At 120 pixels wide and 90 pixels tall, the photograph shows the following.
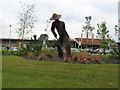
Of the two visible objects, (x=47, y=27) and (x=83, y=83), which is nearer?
(x=83, y=83)

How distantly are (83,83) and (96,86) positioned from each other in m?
0.44

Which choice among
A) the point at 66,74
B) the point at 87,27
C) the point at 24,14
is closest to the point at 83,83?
the point at 66,74

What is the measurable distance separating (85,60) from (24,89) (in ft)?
21.5

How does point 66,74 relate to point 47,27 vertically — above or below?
below

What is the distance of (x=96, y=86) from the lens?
5.86 metres

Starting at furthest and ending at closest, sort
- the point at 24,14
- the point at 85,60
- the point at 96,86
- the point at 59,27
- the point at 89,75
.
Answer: the point at 24,14, the point at 59,27, the point at 85,60, the point at 89,75, the point at 96,86

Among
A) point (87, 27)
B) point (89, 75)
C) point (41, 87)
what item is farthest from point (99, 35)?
point (41, 87)

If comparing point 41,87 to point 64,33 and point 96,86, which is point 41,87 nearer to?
point 96,86

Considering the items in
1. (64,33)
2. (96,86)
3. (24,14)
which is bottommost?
(96,86)

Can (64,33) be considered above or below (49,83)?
above

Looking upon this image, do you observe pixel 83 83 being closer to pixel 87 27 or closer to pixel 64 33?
pixel 64 33

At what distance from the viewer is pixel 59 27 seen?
1358 cm

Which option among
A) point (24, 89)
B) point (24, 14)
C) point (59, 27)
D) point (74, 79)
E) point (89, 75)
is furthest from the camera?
point (24, 14)

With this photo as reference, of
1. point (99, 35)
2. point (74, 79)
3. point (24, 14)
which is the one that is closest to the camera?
point (74, 79)
